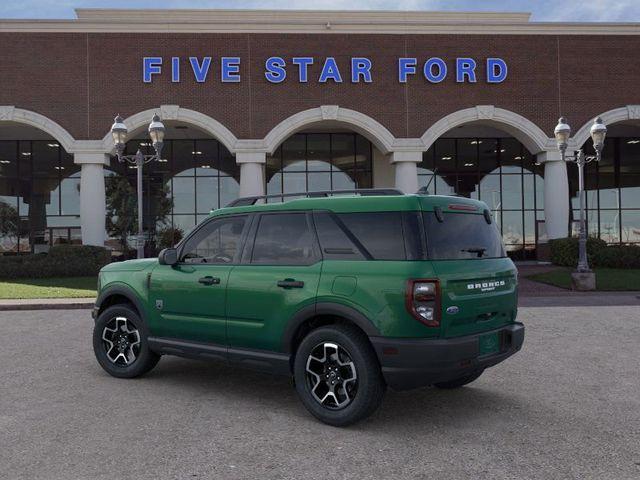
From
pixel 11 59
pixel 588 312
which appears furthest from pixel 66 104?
pixel 588 312

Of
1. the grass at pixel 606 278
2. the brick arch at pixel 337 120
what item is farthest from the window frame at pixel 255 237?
the brick arch at pixel 337 120

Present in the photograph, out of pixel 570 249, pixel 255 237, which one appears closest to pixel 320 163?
pixel 570 249

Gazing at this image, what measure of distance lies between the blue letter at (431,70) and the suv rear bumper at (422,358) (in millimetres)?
20109

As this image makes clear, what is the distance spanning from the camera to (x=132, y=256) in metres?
27.6

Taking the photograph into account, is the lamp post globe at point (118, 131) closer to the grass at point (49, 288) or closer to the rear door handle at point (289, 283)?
the grass at point (49, 288)

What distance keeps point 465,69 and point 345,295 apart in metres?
20.7

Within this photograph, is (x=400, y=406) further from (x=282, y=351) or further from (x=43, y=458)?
(x=43, y=458)

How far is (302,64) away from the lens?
22594mm

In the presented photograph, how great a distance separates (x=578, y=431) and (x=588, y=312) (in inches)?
338

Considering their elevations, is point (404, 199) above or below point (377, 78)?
below

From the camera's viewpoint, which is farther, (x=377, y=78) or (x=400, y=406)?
(x=377, y=78)

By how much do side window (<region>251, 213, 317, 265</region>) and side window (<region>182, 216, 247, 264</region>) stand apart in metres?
0.28

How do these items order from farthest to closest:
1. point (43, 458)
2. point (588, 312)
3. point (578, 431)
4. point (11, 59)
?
point (11, 59) → point (588, 312) → point (578, 431) → point (43, 458)

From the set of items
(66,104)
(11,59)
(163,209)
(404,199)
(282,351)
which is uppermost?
(11,59)
